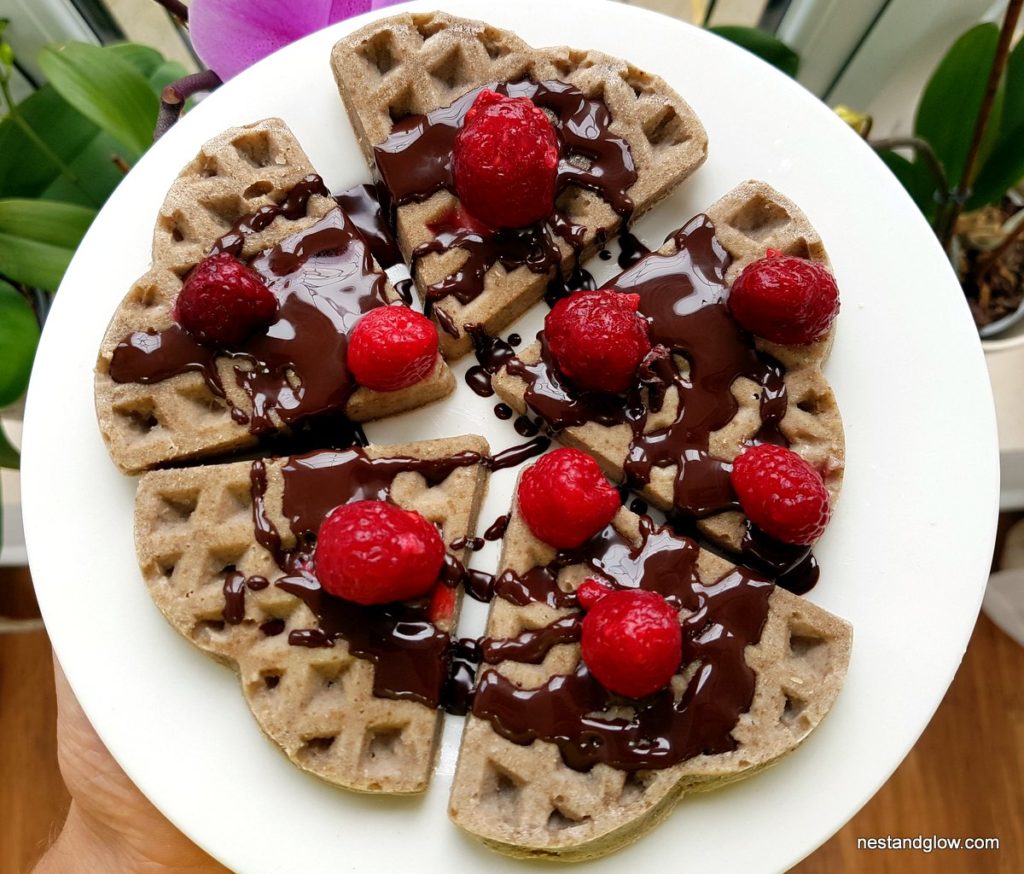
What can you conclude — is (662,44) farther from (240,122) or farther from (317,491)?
(317,491)

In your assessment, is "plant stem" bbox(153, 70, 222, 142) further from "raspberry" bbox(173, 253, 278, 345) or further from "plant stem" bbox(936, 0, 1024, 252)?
"plant stem" bbox(936, 0, 1024, 252)

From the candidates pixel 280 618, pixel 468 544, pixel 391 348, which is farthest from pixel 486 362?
pixel 280 618

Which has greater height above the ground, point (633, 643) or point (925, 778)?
point (633, 643)

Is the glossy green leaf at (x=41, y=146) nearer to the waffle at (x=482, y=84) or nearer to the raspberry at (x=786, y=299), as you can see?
the waffle at (x=482, y=84)

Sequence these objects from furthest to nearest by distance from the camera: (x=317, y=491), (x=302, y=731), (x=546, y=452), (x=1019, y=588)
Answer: (x=1019, y=588), (x=546, y=452), (x=317, y=491), (x=302, y=731)

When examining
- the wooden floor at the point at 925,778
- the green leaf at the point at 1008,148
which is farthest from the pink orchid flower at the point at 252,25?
the wooden floor at the point at 925,778

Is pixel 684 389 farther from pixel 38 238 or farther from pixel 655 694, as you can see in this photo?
pixel 38 238

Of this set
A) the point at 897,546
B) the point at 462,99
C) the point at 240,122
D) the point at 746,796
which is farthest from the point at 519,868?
the point at 240,122
